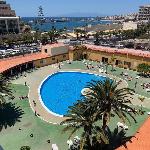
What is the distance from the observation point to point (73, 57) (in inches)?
2697

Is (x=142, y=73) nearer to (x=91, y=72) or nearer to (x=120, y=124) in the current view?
(x=91, y=72)

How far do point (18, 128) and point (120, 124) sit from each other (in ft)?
40.4

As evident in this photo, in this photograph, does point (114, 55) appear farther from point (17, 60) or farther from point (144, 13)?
point (144, 13)

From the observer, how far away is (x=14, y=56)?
65562mm

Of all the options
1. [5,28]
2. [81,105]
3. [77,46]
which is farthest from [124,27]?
[81,105]

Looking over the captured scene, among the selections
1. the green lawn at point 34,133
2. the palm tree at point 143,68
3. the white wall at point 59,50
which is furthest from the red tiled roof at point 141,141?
the white wall at point 59,50

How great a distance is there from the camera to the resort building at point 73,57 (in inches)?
2322

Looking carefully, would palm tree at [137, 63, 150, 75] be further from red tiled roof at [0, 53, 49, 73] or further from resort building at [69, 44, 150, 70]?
red tiled roof at [0, 53, 49, 73]

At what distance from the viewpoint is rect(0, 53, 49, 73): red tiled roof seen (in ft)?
190

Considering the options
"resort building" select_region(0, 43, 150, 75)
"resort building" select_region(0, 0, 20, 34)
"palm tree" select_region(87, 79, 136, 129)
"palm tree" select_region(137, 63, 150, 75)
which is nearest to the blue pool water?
"resort building" select_region(0, 43, 150, 75)

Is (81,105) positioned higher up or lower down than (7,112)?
higher up

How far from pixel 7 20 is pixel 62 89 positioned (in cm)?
6962

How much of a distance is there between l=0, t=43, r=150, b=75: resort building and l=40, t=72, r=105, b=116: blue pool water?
7036 millimetres

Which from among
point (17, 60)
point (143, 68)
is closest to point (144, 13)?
point (143, 68)
